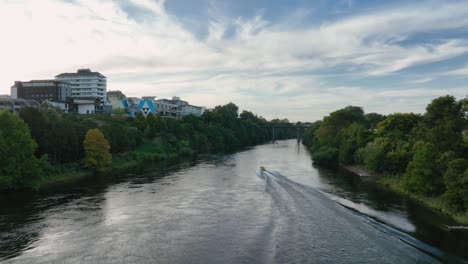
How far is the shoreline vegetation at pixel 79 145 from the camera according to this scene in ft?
112

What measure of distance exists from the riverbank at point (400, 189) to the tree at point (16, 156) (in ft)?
111

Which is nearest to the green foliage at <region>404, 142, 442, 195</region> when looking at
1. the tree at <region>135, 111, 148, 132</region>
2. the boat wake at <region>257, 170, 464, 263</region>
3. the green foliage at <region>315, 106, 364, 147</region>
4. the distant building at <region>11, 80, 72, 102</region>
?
the boat wake at <region>257, 170, 464, 263</region>

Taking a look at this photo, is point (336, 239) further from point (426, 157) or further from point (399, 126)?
point (399, 126)

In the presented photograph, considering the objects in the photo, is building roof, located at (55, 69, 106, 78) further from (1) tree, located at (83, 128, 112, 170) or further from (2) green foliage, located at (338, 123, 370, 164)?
(2) green foliage, located at (338, 123, 370, 164)

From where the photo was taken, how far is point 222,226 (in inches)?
910

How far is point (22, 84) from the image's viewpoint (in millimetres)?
103000

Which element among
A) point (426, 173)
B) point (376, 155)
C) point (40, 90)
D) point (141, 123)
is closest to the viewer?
point (426, 173)

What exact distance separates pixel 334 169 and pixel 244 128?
68.1m

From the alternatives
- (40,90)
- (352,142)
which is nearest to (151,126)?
(352,142)

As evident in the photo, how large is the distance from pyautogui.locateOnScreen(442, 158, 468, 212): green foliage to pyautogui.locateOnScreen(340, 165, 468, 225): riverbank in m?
0.66

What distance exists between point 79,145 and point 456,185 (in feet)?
140

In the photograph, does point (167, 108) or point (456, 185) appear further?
point (167, 108)

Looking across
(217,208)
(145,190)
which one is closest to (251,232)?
(217,208)

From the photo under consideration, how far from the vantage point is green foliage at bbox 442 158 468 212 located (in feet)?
82.7
